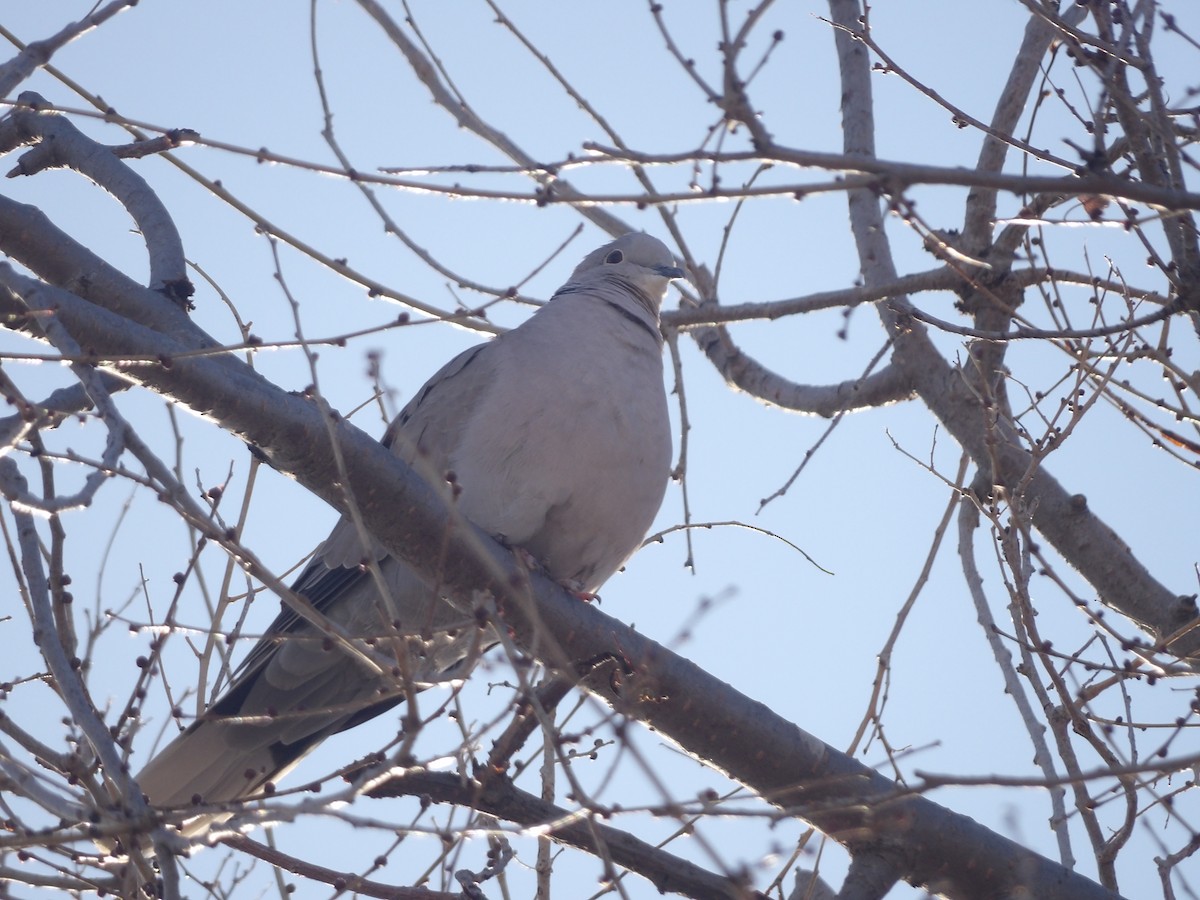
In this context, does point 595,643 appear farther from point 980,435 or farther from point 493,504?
point 980,435

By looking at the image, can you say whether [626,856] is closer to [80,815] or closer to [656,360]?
[80,815]

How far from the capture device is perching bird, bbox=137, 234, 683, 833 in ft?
14.8

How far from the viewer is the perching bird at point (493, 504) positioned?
451cm

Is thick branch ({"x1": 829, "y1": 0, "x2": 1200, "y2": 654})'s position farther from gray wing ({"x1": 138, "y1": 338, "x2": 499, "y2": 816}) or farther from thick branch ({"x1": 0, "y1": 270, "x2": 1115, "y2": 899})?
gray wing ({"x1": 138, "y1": 338, "x2": 499, "y2": 816})

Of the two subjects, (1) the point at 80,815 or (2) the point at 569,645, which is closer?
(1) the point at 80,815

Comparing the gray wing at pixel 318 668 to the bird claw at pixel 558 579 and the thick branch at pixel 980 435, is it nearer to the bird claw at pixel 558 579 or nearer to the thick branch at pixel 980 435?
the bird claw at pixel 558 579

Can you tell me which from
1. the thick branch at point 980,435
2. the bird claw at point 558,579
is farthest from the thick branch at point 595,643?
the thick branch at point 980,435

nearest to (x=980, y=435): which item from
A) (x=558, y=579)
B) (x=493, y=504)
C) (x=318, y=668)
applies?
(x=558, y=579)

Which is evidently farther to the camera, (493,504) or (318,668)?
(318,668)

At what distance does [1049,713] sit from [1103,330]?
4.04 feet

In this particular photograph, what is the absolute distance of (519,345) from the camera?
197 inches

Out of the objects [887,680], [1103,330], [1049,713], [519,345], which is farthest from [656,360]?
[1103,330]

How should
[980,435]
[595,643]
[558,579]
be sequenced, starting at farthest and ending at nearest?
1. [558,579]
2. [980,435]
3. [595,643]

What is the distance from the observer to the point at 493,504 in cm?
461
